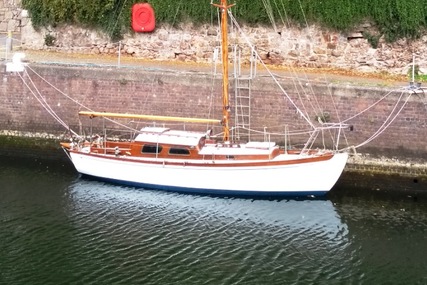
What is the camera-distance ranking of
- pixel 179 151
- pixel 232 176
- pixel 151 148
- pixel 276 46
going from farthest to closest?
pixel 276 46 < pixel 151 148 < pixel 179 151 < pixel 232 176

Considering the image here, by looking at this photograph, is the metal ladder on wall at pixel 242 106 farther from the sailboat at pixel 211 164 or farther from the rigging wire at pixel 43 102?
the rigging wire at pixel 43 102

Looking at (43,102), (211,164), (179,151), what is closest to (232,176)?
(211,164)

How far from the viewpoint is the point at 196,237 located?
18.1 metres

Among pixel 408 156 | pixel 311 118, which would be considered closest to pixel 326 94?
pixel 311 118

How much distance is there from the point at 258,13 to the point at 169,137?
7.25 meters

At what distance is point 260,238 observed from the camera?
18.2 m

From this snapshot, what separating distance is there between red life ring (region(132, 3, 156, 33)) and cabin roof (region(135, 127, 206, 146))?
6.51 m

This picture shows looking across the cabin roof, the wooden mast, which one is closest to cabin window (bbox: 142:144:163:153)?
the cabin roof

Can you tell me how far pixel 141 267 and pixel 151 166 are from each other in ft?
18.0

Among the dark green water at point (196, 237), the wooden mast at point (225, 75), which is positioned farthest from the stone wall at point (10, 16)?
the wooden mast at point (225, 75)

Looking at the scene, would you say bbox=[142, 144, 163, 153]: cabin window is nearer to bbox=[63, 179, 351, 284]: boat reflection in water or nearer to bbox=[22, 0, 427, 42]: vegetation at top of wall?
bbox=[63, 179, 351, 284]: boat reflection in water

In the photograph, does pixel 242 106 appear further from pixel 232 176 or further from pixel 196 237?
pixel 196 237

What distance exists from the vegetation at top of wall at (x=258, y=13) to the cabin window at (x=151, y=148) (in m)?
7.26

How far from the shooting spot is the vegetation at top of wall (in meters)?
24.9
